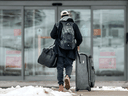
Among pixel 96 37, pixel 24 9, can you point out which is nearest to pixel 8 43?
pixel 24 9

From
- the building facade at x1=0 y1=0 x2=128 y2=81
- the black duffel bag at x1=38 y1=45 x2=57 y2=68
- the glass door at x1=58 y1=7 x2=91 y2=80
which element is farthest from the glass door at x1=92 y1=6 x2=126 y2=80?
the black duffel bag at x1=38 y1=45 x2=57 y2=68

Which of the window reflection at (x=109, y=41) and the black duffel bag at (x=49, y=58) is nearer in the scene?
the black duffel bag at (x=49, y=58)

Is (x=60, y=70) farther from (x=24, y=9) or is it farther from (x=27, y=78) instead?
(x=24, y=9)

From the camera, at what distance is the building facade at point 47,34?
26.7ft

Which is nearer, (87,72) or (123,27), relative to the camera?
(87,72)

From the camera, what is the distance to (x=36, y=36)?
8.32 meters

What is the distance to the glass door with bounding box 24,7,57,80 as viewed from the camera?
27.1 feet

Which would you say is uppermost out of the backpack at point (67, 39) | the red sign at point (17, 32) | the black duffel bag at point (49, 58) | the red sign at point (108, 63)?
the red sign at point (17, 32)

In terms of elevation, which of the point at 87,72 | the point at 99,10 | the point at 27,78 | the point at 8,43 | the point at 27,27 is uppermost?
the point at 99,10

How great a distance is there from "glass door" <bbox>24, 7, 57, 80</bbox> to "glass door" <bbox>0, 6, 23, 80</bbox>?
0.81 feet

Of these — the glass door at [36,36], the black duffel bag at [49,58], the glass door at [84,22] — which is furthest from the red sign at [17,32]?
the black duffel bag at [49,58]

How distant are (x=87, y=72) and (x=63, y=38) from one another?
0.95m

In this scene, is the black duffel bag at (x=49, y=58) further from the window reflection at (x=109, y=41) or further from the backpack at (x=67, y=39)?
the window reflection at (x=109, y=41)

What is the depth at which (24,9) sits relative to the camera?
27.0 feet
